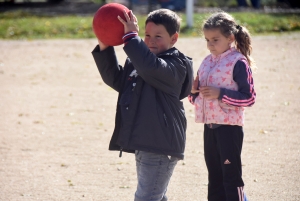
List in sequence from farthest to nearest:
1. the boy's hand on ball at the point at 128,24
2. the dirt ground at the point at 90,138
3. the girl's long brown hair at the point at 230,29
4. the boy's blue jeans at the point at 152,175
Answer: the dirt ground at the point at 90,138 < the girl's long brown hair at the point at 230,29 < the boy's blue jeans at the point at 152,175 < the boy's hand on ball at the point at 128,24

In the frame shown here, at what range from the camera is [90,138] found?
7.10 m

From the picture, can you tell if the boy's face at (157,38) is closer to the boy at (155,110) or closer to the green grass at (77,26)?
the boy at (155,110)

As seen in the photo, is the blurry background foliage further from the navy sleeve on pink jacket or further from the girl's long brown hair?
the navy sleeve on pink jacket

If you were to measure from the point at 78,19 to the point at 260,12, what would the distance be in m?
6.11

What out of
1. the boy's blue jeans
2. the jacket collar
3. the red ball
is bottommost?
the boy's blue jeans

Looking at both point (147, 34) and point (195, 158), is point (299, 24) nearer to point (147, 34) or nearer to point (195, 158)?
point (195, 158)

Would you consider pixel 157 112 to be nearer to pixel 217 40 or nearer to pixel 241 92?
pixel 241 92

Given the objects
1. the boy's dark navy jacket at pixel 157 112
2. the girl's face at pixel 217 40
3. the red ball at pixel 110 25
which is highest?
the red ball at pixel 110 25

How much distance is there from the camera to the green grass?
50.9 feet

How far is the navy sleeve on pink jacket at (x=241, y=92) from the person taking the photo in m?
3.92

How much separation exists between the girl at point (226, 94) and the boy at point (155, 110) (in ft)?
1.16

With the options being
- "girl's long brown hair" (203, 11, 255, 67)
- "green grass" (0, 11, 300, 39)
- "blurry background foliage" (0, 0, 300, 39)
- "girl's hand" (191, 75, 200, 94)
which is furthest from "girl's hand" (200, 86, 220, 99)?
"green grass" (0, 11, 300, 39)

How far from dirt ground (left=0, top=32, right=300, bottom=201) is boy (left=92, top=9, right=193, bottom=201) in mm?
1445

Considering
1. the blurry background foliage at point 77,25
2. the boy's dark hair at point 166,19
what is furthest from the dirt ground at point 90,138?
the blurry background foliage at point 77,25
